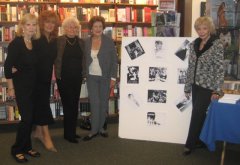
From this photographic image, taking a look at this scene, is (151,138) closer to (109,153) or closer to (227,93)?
(109,153)

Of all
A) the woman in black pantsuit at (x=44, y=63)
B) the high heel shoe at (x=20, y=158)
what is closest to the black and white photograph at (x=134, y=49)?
the woman in black pantsuit at (x=44, y=63)

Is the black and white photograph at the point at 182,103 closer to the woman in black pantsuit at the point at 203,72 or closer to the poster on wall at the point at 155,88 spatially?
the poster on wall at the point at 155,88

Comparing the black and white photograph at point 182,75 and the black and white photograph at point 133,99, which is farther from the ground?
the black and white photograph at point 182,75

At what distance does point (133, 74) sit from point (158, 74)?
325mm

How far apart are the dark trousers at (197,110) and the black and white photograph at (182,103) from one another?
29 cm

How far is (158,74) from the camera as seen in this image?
4.31 m

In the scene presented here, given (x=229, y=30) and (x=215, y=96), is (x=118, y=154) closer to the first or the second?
(x=215, y=96)

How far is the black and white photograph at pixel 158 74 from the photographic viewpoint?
14.1 feet

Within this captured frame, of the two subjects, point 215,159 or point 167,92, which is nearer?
point 215,159

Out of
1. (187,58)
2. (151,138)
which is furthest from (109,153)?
(187,58)

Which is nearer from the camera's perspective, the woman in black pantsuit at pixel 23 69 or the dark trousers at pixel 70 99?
the woman in black pantsuit at pixel 23 69

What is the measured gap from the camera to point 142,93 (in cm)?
439

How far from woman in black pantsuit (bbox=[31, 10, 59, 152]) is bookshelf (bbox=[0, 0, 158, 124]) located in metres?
1.32

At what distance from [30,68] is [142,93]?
4.92ft
